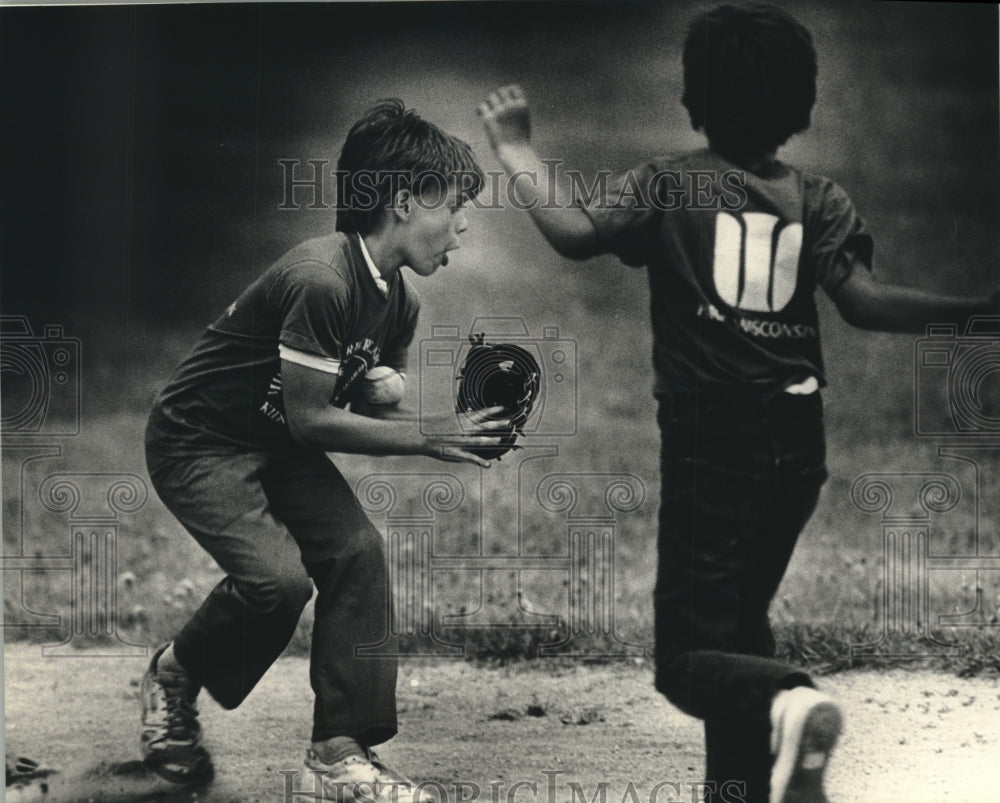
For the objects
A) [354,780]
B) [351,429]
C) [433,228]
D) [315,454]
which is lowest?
[354,780]

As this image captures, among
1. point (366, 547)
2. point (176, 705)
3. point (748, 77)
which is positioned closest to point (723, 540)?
point (366, 547)

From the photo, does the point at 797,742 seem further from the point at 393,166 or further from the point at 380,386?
the point at 393,166

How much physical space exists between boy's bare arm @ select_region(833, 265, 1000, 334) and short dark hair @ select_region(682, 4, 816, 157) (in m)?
0.78

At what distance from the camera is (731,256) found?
17.3ft

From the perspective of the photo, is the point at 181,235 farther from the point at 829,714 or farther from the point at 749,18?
the point at 829,714

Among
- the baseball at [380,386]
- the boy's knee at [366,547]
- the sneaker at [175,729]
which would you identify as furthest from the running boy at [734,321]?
the sneaker at [175,729]

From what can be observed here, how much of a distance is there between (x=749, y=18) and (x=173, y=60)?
109 inches

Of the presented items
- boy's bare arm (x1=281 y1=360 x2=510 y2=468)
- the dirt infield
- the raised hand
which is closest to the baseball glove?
boy's bare arm (x1=281 y1=360 x2=510 y2=468)

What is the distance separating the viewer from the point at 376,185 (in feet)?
17.4

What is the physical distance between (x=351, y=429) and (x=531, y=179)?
1458 mm

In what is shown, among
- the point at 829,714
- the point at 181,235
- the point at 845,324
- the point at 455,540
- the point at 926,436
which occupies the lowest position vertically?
the point at 829,714

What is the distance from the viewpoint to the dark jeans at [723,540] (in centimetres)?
523

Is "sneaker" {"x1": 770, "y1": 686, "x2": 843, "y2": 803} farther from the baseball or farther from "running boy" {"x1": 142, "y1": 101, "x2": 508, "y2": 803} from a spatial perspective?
the baseball

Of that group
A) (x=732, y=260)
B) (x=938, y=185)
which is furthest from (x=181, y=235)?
(x=938, y=185)
